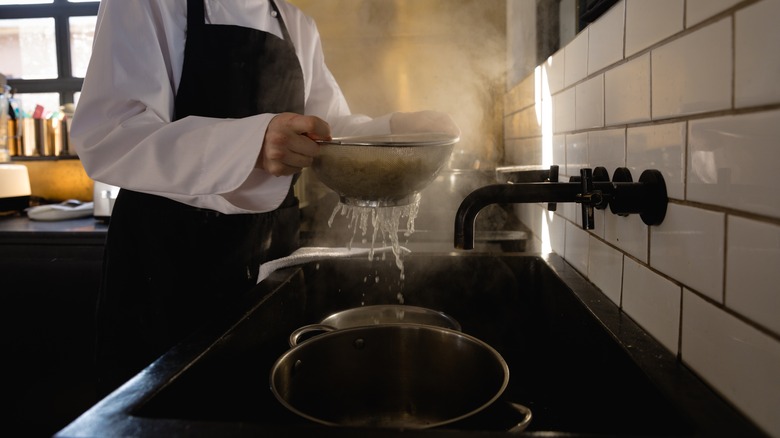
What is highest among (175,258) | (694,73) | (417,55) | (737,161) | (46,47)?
(46,47)

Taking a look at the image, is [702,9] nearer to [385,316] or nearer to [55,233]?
[385,316]

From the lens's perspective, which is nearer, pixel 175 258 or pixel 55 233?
pixel 175 258

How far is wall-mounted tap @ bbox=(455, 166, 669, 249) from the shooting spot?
712 millimetres

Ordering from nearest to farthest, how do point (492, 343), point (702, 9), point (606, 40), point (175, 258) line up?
point (702, 9)
point (606, 40)
point (492, 343)
point (175, 258)

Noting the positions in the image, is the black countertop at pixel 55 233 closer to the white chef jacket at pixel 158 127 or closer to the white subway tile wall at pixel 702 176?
the white chef jacket at pixel 158 127

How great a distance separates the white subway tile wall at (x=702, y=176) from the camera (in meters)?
0.48

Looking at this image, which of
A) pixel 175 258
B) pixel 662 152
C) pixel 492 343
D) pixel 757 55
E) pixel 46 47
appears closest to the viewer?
pixel 757 55

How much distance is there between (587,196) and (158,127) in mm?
983

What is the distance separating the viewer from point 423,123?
1.39m

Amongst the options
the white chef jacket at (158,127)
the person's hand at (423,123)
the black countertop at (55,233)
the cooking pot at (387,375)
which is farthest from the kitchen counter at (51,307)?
the cooking pot at (387,375)

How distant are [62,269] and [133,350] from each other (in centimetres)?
98

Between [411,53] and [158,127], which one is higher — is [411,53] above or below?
above

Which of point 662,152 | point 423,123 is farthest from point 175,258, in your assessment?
point 662,152

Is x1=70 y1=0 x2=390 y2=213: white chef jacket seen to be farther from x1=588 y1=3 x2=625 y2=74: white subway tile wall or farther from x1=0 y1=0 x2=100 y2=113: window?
x1=0 y1=0 x2=100 y2=113: window
